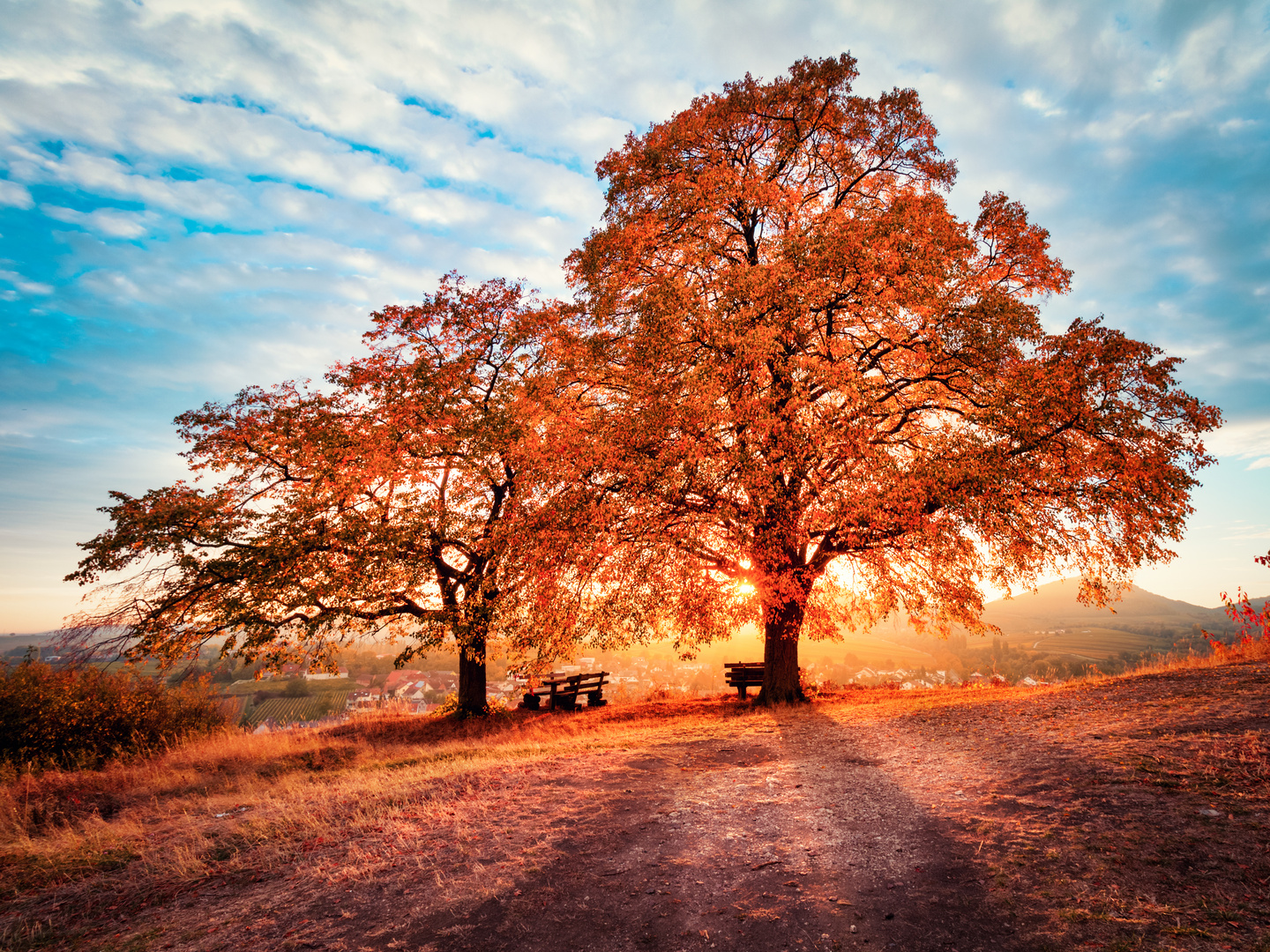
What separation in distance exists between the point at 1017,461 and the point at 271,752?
19.0 metres

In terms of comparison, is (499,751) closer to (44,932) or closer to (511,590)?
(511,590)

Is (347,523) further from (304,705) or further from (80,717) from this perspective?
(304,705)

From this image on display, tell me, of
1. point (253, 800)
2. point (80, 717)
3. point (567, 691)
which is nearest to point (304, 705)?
point (80, 717)

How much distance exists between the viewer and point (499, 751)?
1190cm

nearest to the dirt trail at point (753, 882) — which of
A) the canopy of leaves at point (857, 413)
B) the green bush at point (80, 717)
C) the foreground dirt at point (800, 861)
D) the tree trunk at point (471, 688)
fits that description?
the foreground dirt at point (800, 861)

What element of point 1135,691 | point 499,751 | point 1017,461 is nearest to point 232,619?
point 499,751

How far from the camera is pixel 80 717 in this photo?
568 inches

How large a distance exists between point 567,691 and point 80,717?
1279 cm

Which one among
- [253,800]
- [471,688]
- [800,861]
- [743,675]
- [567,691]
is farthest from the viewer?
[567,691]

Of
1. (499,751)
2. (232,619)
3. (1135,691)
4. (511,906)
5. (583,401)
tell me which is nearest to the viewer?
(511,906)

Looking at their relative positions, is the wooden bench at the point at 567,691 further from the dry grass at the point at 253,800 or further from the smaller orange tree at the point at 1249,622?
the smaller orange tree at the point at 1249,622

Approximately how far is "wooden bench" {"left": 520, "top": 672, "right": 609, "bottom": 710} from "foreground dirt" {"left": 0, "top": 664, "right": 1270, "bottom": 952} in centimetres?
1034

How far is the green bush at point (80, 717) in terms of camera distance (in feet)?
45.3

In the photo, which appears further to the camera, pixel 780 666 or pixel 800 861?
pixel 780 666
